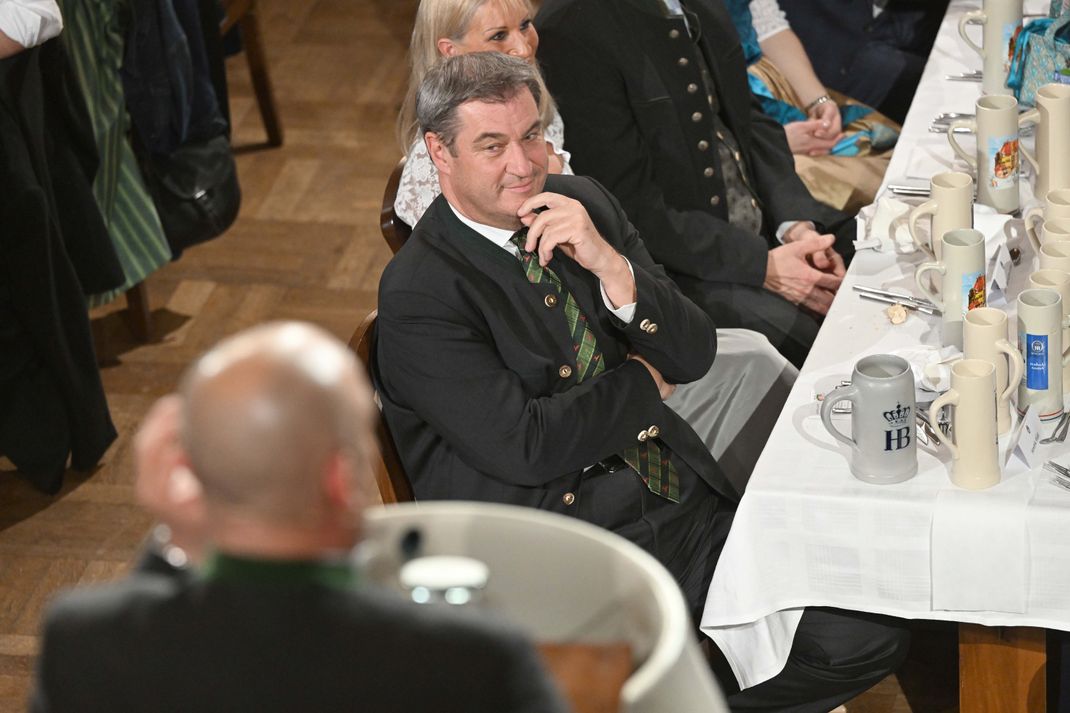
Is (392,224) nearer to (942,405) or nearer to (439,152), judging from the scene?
(439,152)

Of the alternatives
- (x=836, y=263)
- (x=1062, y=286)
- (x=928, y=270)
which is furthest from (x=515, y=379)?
(x=836, y=263)

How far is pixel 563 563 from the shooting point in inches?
33.5

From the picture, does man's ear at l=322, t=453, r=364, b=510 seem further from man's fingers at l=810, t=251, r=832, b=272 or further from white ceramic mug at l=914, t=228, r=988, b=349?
man's fingers at l=810, t=251, r=832, b=272

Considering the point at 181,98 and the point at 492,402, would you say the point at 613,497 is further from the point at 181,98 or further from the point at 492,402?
the point at 181,98

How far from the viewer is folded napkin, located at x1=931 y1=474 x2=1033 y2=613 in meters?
1.71

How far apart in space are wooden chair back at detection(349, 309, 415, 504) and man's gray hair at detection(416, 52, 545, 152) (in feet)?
0.92

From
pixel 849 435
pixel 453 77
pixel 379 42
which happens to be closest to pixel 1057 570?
pixel 849 435

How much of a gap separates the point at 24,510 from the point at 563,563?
2.58 meters

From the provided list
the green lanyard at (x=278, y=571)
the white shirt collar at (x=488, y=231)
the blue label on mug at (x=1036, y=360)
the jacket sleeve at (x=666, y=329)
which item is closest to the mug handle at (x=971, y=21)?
the jacket sleeve at (x=666, y=329)

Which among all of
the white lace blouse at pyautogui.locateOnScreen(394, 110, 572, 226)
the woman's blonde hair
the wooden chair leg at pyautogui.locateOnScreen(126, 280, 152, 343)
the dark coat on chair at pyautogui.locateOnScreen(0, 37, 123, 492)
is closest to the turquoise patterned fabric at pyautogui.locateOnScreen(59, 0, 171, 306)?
the dark coat on chair at pyautogui.locateOnScreen(0, 37, 123, 492)

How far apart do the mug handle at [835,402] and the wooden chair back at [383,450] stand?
0.59 m

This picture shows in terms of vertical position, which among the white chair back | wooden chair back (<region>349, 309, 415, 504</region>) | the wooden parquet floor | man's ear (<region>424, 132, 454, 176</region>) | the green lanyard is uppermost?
the green lanyard

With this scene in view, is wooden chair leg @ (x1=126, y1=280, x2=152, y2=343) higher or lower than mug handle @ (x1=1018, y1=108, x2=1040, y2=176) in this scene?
lower

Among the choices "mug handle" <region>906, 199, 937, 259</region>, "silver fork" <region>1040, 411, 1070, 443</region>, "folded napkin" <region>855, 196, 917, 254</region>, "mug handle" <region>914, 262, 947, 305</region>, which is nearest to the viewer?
"silver fork" <region>1040, 411, 1070, 443</region>
